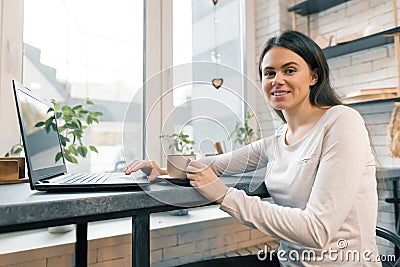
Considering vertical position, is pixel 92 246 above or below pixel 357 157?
below

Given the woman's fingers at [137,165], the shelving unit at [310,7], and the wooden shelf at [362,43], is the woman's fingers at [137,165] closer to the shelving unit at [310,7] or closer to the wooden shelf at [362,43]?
the wooden shelf at [362,43]

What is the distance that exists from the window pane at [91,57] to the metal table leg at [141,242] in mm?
1040

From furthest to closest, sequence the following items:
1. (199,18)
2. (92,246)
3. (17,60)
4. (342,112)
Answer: (199,18) → (17,60) → (92,246) → (342,112)

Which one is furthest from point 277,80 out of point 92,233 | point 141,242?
point 92,233

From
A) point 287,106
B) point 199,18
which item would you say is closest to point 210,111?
point 287,106

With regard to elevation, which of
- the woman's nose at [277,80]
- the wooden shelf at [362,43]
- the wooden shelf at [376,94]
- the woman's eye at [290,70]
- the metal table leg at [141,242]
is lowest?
the metal table leg at [141,242]

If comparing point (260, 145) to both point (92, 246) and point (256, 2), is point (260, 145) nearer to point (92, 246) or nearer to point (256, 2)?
point (92, 246)

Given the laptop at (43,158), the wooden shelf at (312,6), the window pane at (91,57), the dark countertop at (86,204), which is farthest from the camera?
the wooden shelf at (312,6)

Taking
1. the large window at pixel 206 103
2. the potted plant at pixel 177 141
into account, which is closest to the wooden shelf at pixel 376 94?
the large window at pixel 206 103

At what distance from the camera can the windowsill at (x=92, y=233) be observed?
1.37 m

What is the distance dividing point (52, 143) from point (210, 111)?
56 cm

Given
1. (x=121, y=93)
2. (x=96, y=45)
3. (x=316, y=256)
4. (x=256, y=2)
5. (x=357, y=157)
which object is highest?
(x=256, y=2)

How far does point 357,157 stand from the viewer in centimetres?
84

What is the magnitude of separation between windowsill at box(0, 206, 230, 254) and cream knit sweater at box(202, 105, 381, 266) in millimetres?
804
